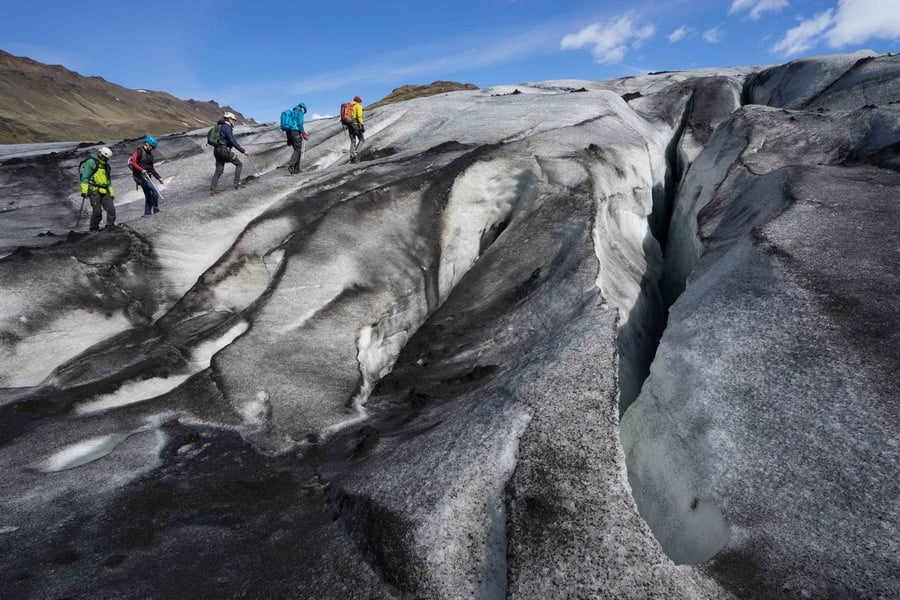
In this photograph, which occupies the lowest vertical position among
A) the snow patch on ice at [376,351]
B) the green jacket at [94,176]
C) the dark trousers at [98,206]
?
the snow patch on ice at [376,351]

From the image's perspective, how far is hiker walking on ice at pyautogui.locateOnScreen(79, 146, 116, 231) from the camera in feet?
43.4

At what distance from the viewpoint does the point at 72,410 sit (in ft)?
27.7

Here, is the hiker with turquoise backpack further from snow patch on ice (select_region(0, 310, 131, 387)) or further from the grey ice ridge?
snow patch on ice (select_region(0, 310, 131, 387))

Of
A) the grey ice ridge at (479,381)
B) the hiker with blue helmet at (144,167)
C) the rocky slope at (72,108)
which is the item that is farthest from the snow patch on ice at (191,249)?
the rocky slope at (72,108)

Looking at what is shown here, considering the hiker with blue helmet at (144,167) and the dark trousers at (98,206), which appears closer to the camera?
the dark trousers at (98,206)

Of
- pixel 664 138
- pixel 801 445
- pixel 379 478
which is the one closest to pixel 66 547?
pixel 379 478

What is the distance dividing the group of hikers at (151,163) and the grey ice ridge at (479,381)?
1476 mm

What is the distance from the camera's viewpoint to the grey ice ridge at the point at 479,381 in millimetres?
4562

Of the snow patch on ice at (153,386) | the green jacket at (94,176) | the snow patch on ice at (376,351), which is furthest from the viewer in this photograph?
the green jacket at (94,176)

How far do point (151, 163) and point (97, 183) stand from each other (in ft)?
5.30

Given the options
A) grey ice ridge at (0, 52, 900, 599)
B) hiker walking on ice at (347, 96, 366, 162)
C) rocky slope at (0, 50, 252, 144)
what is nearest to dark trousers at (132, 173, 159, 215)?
grey ice ridge at (0, 52, 900, 599)

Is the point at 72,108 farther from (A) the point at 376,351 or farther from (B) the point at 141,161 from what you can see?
(A) the point at 376,351

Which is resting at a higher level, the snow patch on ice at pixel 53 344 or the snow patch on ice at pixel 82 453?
the snow patch on ice at pixel 53 344

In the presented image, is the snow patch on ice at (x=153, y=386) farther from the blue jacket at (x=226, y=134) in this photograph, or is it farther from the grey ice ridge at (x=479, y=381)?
the blue jacket at (x=226, y=134)
